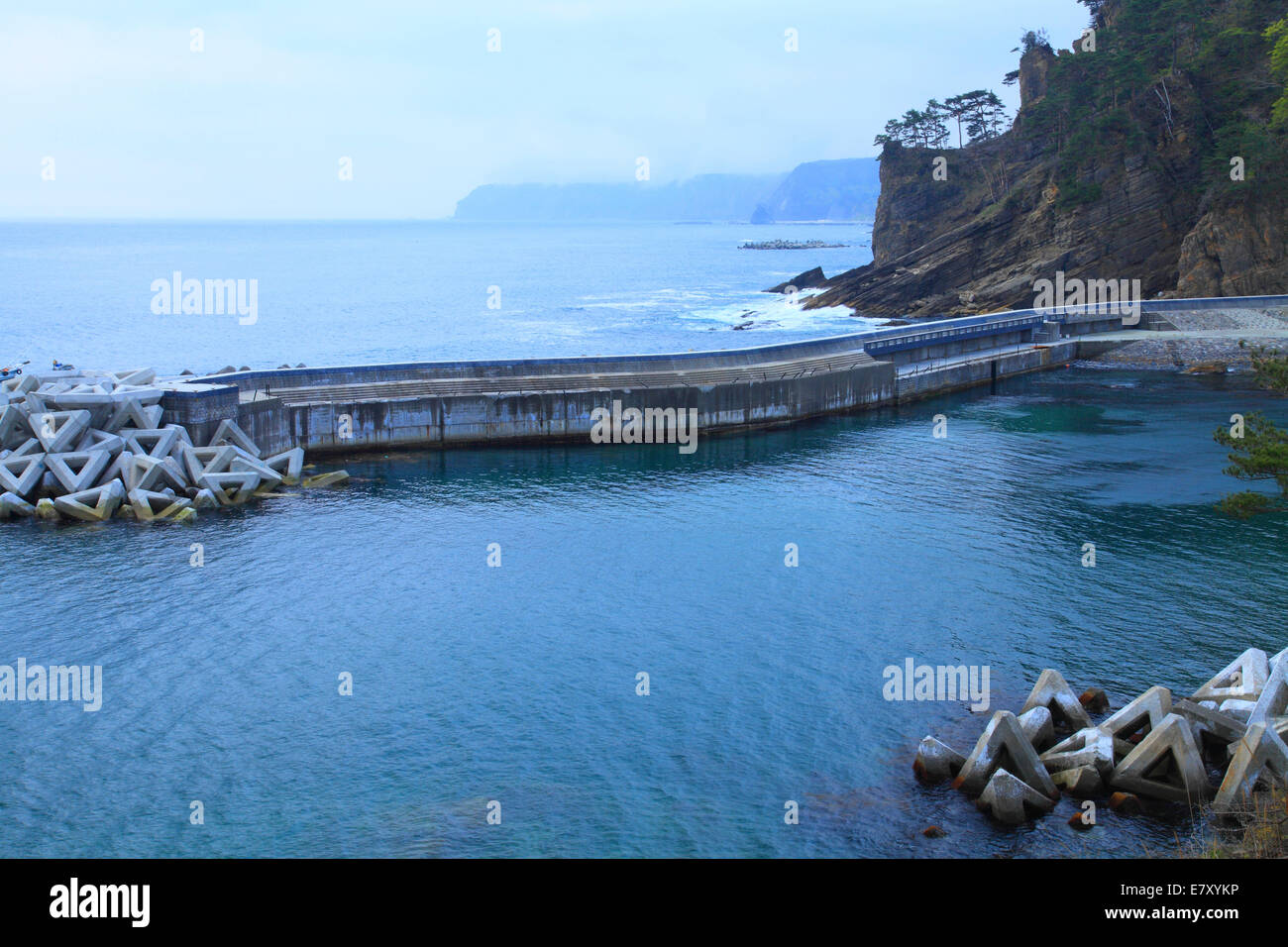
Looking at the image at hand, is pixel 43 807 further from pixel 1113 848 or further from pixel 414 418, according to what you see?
pixel 414 418

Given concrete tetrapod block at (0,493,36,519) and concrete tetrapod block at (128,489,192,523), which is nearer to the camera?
concrete tetrapod block at (0,493,36,519)

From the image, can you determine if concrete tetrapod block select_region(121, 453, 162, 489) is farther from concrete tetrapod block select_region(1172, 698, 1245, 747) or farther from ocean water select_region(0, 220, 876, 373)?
ocean water select_region(0, 220, 876, 373)

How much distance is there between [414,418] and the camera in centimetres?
4994

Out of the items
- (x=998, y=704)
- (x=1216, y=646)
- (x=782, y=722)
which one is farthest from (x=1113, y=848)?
(x=1216, y=646)

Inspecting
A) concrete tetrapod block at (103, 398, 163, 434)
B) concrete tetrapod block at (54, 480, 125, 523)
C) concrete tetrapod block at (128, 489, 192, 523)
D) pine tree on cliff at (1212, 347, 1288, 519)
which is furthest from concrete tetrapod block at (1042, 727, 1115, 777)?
concrete tetrapod block at (103, 398, 163, 434)

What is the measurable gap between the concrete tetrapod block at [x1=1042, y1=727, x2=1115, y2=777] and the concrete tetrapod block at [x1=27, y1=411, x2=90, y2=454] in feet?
116

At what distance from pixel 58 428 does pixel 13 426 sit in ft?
6.22

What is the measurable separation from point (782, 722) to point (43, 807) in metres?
14.3

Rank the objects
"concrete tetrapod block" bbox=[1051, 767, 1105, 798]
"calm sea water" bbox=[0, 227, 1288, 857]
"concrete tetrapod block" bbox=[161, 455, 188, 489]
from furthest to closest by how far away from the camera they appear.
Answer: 1. "concrete tetrapod block" bbox=[161, 455, 188, 489]
2. "calm sea water" bbox=[0, 227, 1288, 857]
3. "concrete tetrapod block" bbox=[1051, 767, 1105, 798]

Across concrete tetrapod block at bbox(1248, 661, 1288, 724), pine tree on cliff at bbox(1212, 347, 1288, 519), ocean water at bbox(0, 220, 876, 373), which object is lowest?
concrete tetrapod block at bbox(1248, 661, 1288, 724)

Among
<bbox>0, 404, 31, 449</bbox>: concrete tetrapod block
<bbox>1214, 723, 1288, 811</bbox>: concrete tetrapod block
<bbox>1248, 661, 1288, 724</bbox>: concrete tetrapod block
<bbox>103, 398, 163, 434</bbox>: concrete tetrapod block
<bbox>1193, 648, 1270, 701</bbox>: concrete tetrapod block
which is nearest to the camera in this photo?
<bbox>1214, 723, 1288, 811</bbox>: concrete tetrapod block

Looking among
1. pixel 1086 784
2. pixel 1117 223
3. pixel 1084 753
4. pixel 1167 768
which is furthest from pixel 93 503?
pixel 1117 223

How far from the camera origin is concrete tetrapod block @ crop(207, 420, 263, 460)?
142ft

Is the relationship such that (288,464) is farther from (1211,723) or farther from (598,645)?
(1211,723)
